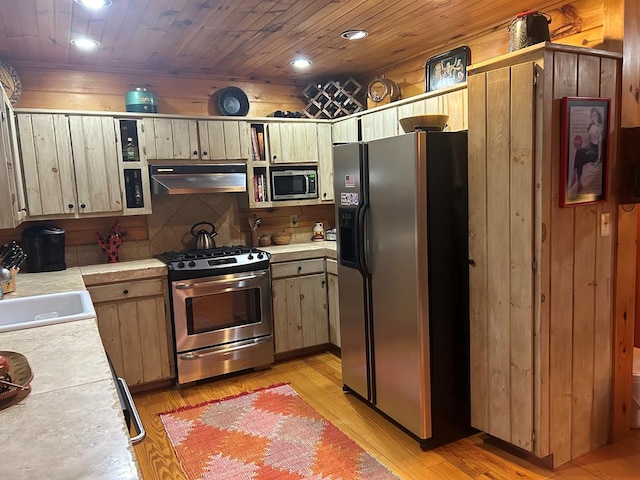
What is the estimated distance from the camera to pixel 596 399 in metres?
2.51

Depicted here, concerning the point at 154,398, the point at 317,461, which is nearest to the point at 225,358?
the point at 154,398

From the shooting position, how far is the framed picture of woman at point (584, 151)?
7.26 ft

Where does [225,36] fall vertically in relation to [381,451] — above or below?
above

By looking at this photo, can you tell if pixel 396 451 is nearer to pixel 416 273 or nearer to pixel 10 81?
pixel 416 273

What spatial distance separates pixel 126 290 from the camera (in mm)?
3338

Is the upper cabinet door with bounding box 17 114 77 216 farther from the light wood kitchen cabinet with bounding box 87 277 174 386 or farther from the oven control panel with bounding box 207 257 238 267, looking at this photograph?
the oven control panel with bounding box 207 257 238 267

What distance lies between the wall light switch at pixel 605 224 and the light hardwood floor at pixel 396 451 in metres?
1.12

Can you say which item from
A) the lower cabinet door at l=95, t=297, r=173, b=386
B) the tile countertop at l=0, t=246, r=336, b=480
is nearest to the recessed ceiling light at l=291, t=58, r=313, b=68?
the lower cabinet door at l=95, t=297, r=173, b=386

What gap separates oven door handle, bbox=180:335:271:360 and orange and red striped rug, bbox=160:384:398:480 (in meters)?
0.39

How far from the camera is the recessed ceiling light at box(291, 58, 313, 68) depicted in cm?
373

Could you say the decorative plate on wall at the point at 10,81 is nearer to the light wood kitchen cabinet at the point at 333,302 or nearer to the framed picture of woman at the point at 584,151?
the light wood kitchen cabinet at the point at 333,302

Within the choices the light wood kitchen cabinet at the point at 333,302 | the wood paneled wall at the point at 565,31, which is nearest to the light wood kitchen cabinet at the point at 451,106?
the wood paneled wall at the point at 565,31

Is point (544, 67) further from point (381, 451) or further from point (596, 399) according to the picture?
point (381, 451)

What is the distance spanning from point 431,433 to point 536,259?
1.09 meters
